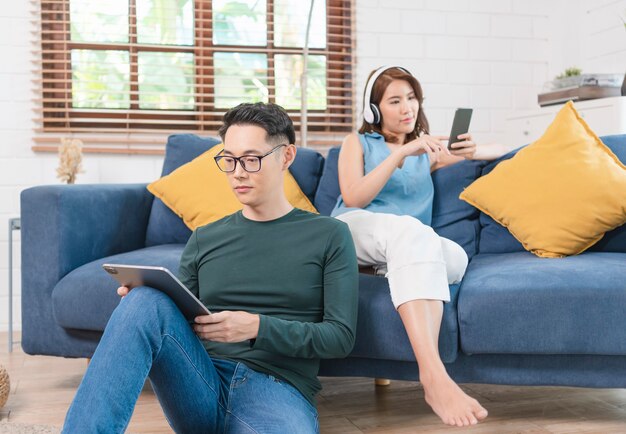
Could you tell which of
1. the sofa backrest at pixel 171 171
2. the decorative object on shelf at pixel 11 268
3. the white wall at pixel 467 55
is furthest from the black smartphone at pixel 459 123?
the decorative object on shelf at pixel 11 268

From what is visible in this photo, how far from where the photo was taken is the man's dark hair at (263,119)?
173 cm

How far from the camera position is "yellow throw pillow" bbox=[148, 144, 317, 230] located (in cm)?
273

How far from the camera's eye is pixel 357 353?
6.82 feet

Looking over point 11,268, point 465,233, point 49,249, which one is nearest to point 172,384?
point 49,249

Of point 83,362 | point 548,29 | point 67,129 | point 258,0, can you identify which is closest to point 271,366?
point 83,362

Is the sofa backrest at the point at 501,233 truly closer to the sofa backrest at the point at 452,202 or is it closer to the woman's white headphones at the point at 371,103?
the sofa backrest at the point at 452,202

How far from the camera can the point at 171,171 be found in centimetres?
294

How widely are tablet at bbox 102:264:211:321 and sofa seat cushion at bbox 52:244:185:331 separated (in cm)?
79

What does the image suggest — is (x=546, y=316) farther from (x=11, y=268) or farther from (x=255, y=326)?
(x=11, y=268)

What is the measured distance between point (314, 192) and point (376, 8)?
163cm

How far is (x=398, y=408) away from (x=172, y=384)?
3.53 ft

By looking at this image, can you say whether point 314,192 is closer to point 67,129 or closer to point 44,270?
point 44,270

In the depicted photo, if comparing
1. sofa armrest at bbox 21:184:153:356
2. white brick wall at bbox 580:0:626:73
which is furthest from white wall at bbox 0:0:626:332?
sofa armrest at bbox 21:184:153:356

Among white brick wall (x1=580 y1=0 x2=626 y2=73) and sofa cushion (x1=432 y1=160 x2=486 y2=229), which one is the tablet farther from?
white brick wall (x1=580 y1=0 x2=626 y2=73)
